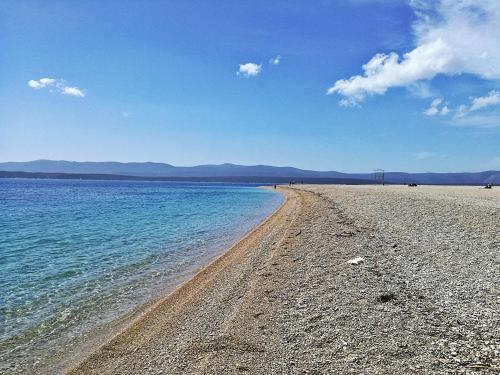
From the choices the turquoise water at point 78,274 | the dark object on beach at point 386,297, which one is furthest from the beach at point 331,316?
the turquoise water at point 78,274

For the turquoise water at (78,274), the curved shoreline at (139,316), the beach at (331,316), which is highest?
the beach at (331,316)

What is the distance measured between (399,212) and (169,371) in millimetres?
19527

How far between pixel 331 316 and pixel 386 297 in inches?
63.0

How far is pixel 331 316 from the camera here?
748cm

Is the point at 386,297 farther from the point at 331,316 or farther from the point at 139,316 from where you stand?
the point at 139,316

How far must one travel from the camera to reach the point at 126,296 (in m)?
11.1

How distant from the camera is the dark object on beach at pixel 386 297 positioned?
320 inches

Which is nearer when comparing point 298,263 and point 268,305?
point 268,305

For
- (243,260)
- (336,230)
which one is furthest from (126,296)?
(336,230)

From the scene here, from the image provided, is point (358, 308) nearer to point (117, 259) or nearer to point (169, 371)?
point (169, 371)

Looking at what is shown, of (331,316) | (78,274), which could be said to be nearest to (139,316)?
(331,316)

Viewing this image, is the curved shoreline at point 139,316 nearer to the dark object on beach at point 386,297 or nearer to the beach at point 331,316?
the beach at point 331,316

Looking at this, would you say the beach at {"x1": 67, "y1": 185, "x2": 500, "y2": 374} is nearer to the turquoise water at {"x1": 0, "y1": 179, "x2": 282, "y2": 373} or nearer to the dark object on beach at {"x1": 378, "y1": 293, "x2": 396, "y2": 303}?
the dark object on beach at {"x1": 378, "y1": 293, "x2": 396, "y2": 303}

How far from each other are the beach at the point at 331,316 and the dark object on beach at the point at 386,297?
0.9 inches
